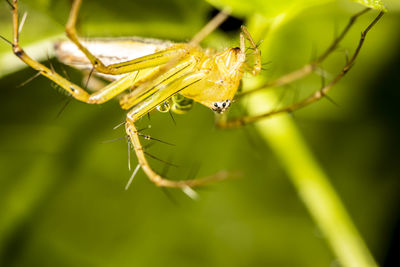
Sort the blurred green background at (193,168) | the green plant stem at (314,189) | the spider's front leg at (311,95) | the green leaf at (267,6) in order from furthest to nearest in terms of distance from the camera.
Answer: the blurred green background at (193,168), the green plant stem at (314,189), the green leaf at (267,6), the spider's front leg at (311,95)

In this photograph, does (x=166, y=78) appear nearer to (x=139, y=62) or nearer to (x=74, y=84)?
(x=139, y=62)

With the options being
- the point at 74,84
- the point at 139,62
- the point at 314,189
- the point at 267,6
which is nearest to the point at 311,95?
the point at 267,6

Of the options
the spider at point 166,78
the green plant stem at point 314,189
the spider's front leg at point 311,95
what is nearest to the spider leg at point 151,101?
the spider at point 166,78

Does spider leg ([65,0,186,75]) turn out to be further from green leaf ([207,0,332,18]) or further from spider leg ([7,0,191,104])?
green leaf ([207,0,332,18])

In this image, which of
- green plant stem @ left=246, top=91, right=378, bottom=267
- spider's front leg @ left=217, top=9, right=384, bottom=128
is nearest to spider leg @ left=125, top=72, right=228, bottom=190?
spider's front leg @ left=217, top=9, right=384, bottom=128

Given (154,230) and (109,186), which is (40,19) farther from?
(154,230)

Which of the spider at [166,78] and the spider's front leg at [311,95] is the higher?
the spider's front leg at [311,95]

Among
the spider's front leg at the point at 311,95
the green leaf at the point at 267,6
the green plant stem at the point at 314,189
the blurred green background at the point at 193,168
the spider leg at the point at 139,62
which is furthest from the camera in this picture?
the blurred green background at the point at 193,168

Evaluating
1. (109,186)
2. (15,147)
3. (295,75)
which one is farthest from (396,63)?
(15,147)

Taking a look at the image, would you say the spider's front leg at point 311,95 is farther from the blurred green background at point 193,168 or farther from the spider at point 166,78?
the blurred green background at point 193,168
